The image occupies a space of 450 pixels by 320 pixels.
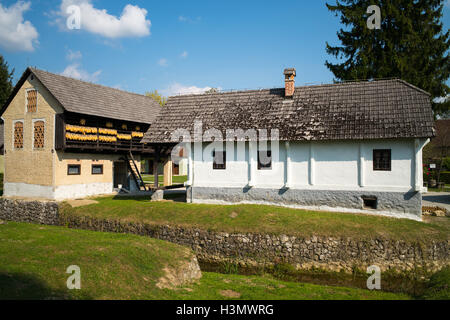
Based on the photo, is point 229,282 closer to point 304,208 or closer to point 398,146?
point 304,208

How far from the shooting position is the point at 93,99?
24.2 metres

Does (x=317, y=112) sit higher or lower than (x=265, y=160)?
higher

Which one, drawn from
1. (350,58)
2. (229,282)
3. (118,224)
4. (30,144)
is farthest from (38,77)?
(350,58)

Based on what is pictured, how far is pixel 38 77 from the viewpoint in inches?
858

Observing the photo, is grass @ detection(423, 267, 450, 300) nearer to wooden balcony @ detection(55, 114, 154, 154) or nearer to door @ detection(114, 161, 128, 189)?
wooden balcony @ detection(55, 114, 154, 154)

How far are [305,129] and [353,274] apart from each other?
7420 mm

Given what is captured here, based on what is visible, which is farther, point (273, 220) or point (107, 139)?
point (107, 139)

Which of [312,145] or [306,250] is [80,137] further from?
[306,250]

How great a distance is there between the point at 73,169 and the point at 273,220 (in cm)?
1505

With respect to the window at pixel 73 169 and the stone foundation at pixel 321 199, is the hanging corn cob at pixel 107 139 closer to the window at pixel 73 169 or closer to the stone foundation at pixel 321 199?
the window at pixel 73 169

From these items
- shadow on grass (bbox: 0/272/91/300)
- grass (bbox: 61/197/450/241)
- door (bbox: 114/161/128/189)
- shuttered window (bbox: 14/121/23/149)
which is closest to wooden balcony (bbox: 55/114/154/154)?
door (bbox: 114/161/128/189)

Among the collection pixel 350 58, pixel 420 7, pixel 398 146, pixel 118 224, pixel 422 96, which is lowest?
pixel 118 224

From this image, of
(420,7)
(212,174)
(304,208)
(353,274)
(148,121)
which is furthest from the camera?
(148,121)

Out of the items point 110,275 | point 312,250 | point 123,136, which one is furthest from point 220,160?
point 123,136
